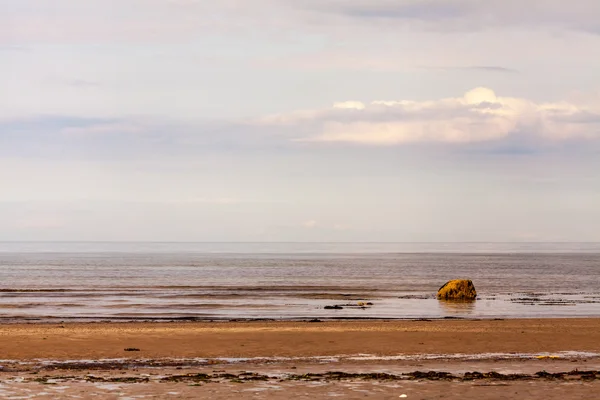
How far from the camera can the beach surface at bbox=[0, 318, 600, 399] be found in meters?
20.3

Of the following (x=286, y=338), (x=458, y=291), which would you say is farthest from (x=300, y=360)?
(x=458, y=291)

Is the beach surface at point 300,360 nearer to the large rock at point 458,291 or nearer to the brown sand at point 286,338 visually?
the brown sand at point 286,338

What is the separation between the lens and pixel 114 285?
88000 mm

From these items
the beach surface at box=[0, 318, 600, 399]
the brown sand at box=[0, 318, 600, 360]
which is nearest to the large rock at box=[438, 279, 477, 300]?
the brown sand at box=[0, 318, 600, 360]

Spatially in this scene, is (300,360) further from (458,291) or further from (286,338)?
(458,291)

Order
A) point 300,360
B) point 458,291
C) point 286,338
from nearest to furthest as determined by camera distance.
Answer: point 300,360 → point 286,338 → point 458,291

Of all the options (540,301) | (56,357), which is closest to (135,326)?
(56,357)

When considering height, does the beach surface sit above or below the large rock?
below

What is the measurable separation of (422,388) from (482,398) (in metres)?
1.81

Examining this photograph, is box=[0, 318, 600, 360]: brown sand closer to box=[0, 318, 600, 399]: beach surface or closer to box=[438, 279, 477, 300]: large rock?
box=[0, 318, 600, 399]: beach surface

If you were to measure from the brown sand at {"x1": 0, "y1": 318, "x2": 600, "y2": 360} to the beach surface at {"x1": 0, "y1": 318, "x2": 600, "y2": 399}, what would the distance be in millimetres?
46

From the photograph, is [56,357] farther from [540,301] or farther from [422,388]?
[540,301]

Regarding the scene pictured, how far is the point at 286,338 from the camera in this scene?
3388cm

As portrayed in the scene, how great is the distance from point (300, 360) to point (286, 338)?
6976 millimetres
